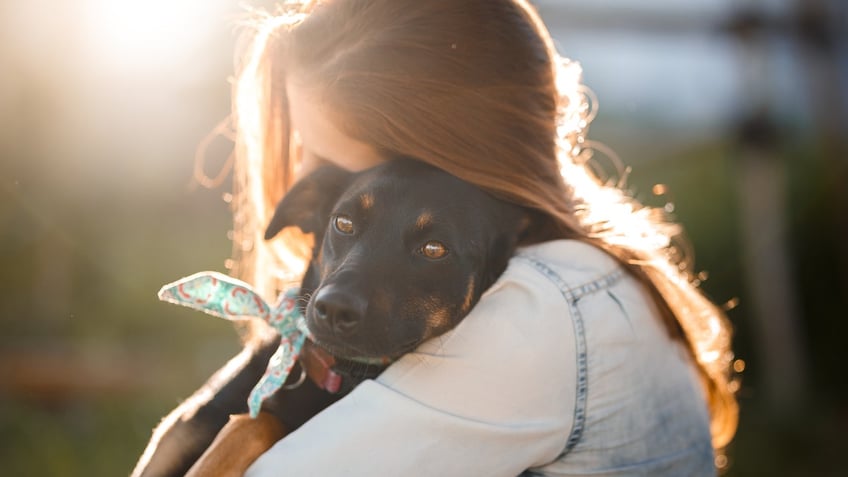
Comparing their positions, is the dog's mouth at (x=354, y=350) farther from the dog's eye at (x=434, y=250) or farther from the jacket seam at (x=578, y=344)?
the jacket seam at (x=578, y=344)

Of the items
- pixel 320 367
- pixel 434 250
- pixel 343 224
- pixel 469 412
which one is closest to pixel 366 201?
pixel 343 224

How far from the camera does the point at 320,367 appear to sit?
94.0 inches

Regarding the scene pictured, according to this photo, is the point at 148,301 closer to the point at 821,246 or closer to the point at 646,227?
the point at 646,227

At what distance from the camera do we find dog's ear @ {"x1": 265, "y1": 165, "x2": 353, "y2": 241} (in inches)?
100

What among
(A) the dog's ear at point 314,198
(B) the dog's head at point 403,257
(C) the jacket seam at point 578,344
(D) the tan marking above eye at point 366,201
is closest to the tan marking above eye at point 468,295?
(B) the dog's head at point 403,257

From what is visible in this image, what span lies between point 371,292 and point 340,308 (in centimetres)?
11

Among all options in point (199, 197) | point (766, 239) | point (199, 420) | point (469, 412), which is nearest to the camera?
point (469, 412)

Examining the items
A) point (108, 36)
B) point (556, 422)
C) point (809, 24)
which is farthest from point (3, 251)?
point (809, 24)

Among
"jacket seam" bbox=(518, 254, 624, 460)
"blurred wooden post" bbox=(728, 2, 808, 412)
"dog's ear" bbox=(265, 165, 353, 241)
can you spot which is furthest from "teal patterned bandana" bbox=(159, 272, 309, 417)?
"blurred wooden post" bbox=(728, 2, 808, 412)

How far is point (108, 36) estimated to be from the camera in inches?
212

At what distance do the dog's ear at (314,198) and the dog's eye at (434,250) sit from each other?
0.38 meters

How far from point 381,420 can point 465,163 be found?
733 mm

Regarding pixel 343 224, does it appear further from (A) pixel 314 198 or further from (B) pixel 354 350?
(B) pixel 354 350

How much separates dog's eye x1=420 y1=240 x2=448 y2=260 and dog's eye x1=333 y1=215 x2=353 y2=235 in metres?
0.21
